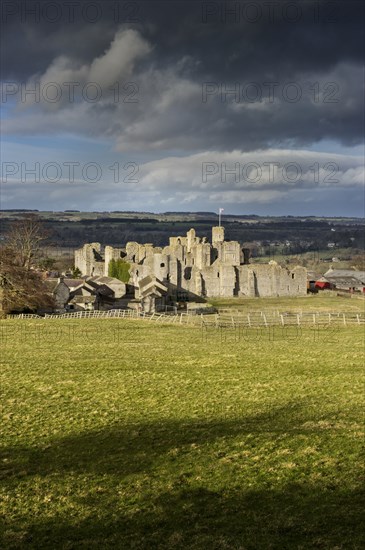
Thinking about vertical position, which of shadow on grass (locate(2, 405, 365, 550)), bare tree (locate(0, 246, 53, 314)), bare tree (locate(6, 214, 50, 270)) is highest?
bare tree (locate(6, 214, 50, 270))

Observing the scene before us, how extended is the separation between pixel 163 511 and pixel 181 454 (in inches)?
116

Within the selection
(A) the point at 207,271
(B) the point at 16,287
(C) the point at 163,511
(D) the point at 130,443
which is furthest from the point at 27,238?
(C) the point at 163,511

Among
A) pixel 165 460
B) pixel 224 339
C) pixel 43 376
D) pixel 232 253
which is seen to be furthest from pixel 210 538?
pixel 232 253

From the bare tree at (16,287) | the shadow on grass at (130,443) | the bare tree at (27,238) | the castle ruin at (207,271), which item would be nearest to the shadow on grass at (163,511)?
the shadow on grass at (130,443)

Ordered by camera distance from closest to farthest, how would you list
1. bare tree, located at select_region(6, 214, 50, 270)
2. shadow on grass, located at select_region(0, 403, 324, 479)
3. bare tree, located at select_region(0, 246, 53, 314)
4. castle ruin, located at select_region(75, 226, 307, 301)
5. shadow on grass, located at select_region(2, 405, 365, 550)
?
shadow on grass, located at select_region(2, 405, 365, 550)
shadow on grass, located at select_region(0, 403, 324, 479)
bare tree, located at select_region(0, 246, 53, 314)
bare tree, located at select_region(6, 214, 50, 270)
castle ruin, located at select_region(75, 226, 307, 301)

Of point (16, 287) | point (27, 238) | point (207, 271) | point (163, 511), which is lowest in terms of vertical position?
point (163, 511)

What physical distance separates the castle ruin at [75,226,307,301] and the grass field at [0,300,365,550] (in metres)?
58.8

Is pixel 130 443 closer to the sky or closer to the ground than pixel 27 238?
closer to the ground

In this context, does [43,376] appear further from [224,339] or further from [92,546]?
[224,339]

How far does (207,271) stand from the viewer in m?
85.9

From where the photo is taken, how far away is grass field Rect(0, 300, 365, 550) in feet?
30.3

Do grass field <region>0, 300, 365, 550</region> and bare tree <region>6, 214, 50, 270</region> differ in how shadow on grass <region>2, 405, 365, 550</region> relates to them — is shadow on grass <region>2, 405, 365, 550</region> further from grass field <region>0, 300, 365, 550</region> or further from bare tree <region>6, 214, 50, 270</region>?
bare tree <region>6, 214, 50, 270</region>

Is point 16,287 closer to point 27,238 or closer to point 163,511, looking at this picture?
point 27,238

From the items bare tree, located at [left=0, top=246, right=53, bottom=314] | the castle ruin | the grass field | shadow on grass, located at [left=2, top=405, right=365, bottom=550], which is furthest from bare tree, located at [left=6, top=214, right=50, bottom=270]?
shadow on grass, located at [left=2, top=405, right=365, bottom=550]
